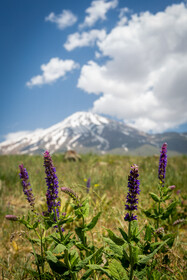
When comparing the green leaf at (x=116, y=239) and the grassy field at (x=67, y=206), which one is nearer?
the green leaf at (x=116, y=239)

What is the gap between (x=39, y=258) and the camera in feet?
5.72

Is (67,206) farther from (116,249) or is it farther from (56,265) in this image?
(116,249)

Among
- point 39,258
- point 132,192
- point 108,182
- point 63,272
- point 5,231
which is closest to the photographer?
point 132,192

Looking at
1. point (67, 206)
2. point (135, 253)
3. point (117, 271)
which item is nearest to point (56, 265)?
point (117, 271)

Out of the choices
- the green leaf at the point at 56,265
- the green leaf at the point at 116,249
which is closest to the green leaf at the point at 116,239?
the green leaf at the point at 116,249

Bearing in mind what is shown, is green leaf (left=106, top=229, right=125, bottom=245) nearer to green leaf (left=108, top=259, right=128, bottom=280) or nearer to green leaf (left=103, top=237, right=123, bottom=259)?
green leaf (left=103, top=237, right=123, bottom=259)

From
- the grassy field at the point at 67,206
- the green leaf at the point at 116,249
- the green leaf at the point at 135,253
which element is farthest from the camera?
the grassy field at the point at 67,206

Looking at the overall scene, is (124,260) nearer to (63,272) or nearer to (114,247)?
(114,247)

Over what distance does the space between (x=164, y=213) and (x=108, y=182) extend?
3474 mm

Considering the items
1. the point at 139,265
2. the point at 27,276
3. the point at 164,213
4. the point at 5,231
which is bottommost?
the point at 27,276

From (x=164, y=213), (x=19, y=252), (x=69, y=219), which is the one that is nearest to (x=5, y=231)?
(x=19, y=252)

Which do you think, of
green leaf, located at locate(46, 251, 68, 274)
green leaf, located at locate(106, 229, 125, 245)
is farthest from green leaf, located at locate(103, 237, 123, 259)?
green leaf, located at locate(46, 251, 68, 274)

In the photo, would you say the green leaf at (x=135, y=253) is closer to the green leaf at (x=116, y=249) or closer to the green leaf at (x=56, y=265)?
the green leaf at (x=116, y=249)

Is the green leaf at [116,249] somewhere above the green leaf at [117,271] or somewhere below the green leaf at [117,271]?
above
